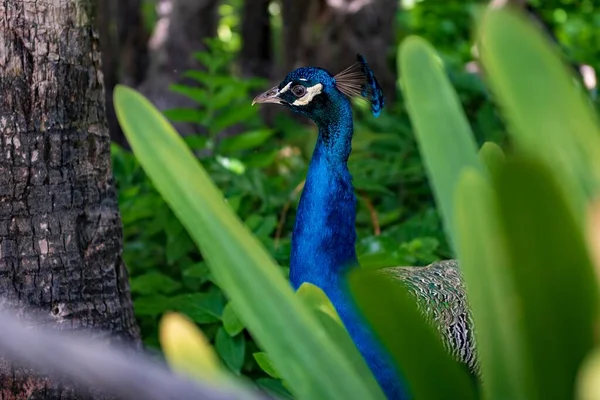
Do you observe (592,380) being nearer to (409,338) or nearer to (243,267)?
(409,338)

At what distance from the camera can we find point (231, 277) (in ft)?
2.36

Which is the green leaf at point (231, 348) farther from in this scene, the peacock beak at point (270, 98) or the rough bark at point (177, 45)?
the rough bark at point (177, 45)

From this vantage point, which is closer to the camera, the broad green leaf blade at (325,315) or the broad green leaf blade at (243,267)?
the broad green leaf blade at (243,267)

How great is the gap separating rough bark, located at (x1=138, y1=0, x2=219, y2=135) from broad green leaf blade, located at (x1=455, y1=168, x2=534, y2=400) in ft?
13.0

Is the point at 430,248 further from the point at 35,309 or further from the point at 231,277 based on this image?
the point at 231,277

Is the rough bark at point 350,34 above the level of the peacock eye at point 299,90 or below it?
below

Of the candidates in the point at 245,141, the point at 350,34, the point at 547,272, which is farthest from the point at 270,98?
the point at 350,34

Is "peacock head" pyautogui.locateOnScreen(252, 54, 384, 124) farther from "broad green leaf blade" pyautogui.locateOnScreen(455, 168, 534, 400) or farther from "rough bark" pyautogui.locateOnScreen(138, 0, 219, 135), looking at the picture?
"rough bark" pyautogui.locateOnScreen(138, 0, 219, 135)

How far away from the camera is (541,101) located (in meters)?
0.67

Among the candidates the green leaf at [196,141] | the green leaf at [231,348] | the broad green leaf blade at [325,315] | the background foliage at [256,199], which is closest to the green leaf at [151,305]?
the background foliage at [256,199]

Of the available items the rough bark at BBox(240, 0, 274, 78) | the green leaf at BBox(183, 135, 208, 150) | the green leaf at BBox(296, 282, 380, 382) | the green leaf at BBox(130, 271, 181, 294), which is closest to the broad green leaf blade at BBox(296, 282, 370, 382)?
the green leaf at BBox(296, 282, 380, 382)

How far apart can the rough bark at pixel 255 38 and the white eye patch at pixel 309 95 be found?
364 centimetres

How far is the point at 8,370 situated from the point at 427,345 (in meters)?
1.26

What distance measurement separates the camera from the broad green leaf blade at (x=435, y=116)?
770 millimetres
